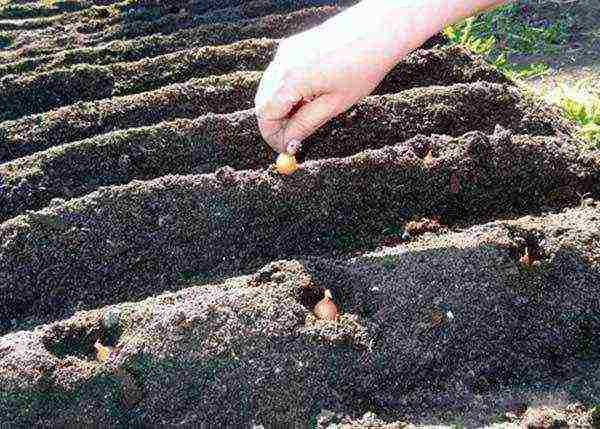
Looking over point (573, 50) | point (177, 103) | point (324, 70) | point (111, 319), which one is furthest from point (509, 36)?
point (111, 319)

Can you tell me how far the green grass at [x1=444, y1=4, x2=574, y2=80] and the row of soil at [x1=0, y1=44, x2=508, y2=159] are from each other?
0.79 metres

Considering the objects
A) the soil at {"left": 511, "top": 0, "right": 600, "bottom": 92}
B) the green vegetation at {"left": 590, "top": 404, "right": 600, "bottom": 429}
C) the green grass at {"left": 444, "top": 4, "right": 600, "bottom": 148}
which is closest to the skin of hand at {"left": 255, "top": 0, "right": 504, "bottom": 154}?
the green vegetation at {"left": 590, "top": 404, "right": 600, "bottom": 429}

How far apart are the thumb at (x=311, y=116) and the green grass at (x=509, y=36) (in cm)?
198

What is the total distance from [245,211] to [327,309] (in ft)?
1.95

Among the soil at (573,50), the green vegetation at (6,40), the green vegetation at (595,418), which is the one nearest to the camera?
the green vegetation at (595,418)

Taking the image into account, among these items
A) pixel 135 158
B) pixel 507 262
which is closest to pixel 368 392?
pixel 507 262

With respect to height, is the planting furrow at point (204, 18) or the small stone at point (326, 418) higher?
the planting furrow at point (204, 18)

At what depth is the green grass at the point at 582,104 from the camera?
3.28 m

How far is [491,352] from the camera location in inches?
81.2

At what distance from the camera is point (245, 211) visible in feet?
8.37

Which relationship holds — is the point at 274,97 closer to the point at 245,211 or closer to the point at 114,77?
the point at 245,211

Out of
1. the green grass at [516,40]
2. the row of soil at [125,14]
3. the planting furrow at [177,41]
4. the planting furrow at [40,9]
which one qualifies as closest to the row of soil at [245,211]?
the green grass at [516,40]

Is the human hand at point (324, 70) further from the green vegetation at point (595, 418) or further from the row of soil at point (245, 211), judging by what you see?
the green vegetation at point (595, 418)

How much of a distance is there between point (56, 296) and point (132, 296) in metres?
0.27
